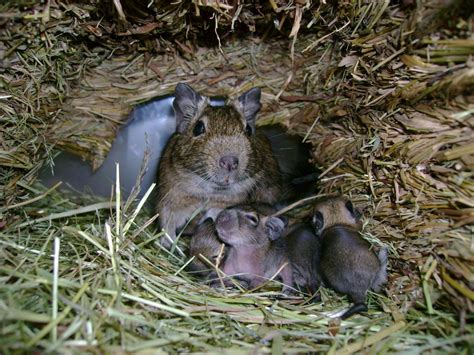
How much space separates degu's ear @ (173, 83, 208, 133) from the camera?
4855 millimetres

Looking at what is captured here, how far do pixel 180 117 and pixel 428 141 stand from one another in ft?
8.36

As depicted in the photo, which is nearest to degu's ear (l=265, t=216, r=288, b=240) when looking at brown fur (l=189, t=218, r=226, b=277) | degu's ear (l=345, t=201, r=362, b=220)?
brown fur (l=189, t=218, r=226, b=277)

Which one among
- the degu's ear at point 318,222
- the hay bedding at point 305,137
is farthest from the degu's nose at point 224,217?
the degu's ear at point 318,222

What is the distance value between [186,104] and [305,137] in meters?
1.22

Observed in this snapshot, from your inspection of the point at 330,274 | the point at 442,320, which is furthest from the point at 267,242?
the point at 442,320

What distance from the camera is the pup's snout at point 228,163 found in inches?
171

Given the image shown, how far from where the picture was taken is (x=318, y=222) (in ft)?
13.7

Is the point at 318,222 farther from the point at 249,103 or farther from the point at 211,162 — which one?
the point at 249,103

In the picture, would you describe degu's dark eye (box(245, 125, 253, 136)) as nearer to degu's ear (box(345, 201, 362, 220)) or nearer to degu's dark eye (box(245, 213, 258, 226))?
degu's dark eye (box(245, 213, 258, 226))

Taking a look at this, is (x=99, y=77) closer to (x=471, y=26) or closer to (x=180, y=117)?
(x=180, y=117)

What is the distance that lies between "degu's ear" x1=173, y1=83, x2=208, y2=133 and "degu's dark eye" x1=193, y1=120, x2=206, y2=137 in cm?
27

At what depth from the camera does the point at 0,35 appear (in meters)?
3.48

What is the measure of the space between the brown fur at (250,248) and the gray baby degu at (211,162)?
470 millimetres

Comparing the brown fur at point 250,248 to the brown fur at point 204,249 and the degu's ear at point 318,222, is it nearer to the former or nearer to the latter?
the brown fur at point 204,249
